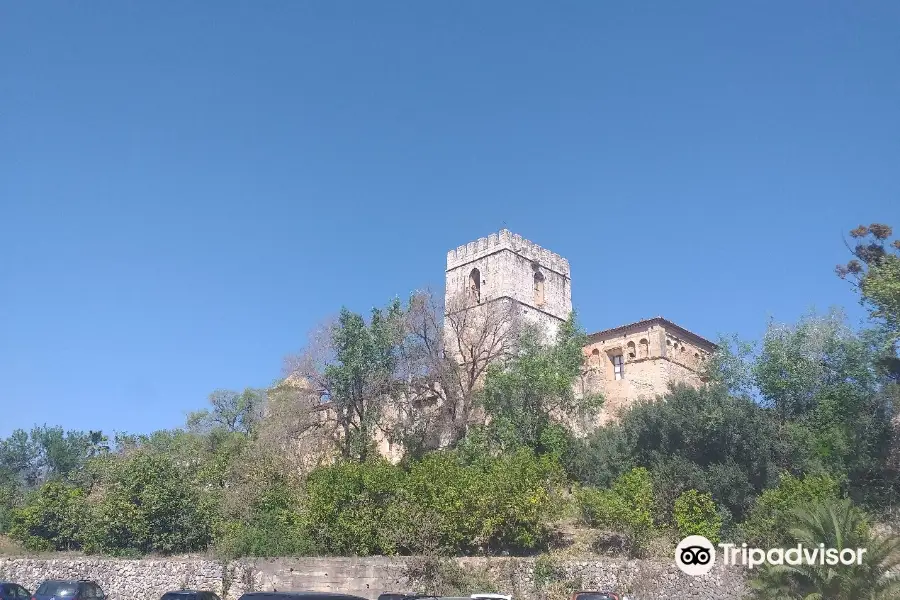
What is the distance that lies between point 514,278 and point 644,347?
9.22m

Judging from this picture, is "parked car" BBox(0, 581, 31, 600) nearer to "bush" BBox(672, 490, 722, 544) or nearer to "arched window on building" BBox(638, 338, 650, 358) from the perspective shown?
"bush" BBox(672, 490, 722, 544)

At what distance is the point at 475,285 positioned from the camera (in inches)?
1866

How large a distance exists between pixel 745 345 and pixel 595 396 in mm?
7568

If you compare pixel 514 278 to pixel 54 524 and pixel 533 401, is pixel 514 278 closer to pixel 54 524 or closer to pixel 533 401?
pixel 533 401

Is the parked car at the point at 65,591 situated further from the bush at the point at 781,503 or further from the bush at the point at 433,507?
the bush at the point at 781,503

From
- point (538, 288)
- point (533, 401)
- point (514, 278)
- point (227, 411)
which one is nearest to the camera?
point (533, 401)

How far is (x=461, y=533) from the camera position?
24.1 m

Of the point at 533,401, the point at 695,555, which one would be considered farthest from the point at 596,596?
the point at 533,401

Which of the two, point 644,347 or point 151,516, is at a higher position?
point 644,347

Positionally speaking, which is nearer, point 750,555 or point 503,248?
point 750,555

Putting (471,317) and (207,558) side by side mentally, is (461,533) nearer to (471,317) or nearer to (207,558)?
(207,558)

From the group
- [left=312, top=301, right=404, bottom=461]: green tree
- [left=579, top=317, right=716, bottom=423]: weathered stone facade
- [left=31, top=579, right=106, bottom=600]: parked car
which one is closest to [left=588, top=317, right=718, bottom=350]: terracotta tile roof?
[left=579, top=317, right=716, bottom=423]: weathered stone facade

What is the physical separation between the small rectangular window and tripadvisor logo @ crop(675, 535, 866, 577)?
23.1 metres

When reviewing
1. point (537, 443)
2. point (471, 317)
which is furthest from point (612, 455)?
point (471, 317)
